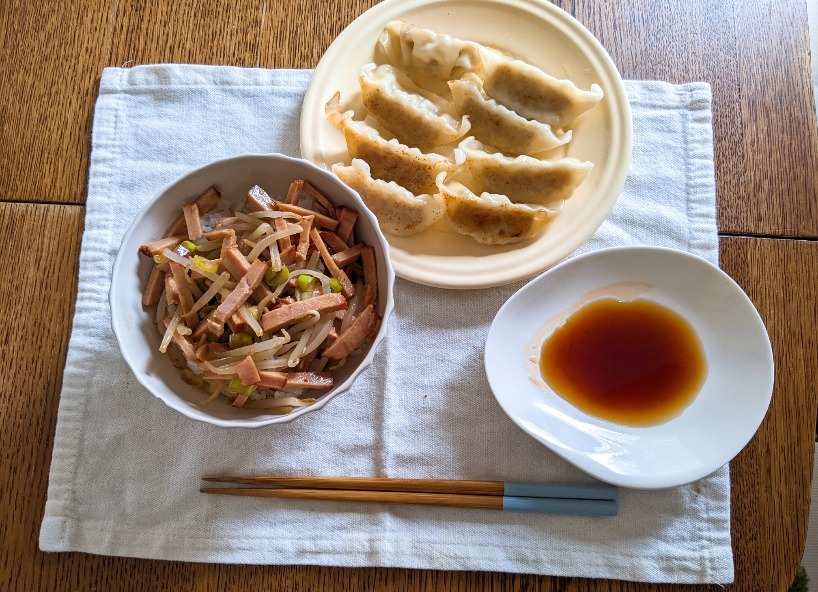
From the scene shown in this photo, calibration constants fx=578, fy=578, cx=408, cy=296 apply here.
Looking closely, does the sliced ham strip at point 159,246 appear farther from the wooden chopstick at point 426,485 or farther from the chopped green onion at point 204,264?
the wooden chopstick at point 426,485

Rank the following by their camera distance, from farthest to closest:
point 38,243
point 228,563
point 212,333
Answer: point 38,243 → point 228,563 → point 212,333

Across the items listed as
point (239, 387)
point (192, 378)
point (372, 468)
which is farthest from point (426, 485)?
point (192, 378)

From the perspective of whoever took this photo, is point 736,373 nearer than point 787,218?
Yes

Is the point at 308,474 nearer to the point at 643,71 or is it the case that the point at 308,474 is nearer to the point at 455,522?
the point at 455,522

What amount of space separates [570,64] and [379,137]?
741 mm

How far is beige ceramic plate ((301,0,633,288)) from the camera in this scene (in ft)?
6.37

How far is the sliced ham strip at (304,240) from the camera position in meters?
1.67

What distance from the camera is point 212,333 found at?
1608 mm

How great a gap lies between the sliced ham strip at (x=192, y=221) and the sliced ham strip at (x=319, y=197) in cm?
32

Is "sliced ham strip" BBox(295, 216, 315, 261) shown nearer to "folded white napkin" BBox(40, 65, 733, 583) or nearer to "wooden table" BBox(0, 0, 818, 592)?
"folded white napkin" BBox(40, 65, 733, 583)

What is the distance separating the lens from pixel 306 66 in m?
2.19

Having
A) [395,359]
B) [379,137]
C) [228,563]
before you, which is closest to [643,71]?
[379,137]

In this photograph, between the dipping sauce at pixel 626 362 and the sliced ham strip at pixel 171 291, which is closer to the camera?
the sliced ham strip at pixel 171 291

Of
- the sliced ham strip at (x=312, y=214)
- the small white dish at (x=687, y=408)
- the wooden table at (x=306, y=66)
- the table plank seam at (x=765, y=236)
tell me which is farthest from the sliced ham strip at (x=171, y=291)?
the table plank seam at (x=765, y=236)
